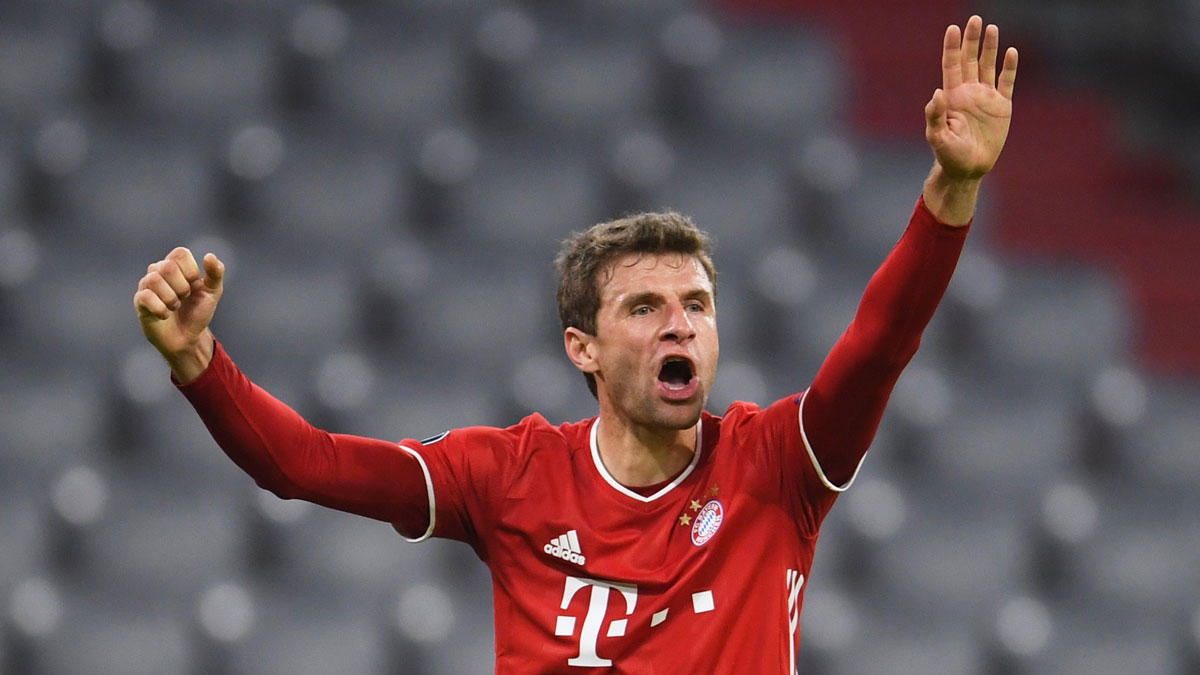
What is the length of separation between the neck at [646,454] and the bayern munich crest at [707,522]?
10 centimetres

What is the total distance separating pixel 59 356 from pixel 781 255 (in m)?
2.21

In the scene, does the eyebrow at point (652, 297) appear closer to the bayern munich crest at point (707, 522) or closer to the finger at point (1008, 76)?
the bayern munich crest at point (707, 522)

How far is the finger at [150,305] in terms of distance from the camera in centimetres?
177

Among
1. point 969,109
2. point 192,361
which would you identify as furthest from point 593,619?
point 969,109

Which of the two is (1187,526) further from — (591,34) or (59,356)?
(59,356)

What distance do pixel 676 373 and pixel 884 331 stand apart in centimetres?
53

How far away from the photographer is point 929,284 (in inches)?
66.4

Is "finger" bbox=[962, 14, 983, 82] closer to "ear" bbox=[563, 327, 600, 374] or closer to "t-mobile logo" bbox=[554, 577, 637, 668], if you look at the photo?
"ear" bbox=[563, 327, 600, 374]

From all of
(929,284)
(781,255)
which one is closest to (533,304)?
(781,255)

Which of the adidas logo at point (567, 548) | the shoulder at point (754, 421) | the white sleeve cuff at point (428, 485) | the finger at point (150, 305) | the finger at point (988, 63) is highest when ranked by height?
the finger at point (988, 63)

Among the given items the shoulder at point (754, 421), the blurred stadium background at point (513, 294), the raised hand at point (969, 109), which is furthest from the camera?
the blurred stadium background at point (513, 294)

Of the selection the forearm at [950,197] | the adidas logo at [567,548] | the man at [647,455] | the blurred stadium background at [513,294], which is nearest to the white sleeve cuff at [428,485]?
the man at [647,455]

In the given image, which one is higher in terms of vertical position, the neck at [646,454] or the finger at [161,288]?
the finger at [161,288]

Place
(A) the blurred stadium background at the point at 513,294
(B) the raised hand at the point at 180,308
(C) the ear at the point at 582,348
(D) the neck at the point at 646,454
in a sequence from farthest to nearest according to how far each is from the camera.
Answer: (A) the blurred stadium background at the point at 513,294 < (C) the ear at the point at 582,348 < (D) the neck at the point at 646,454 < (B) the raised hand at the point at 180,308
